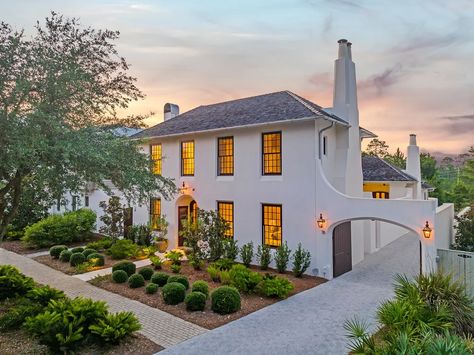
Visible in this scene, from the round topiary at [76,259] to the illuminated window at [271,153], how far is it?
9.64m

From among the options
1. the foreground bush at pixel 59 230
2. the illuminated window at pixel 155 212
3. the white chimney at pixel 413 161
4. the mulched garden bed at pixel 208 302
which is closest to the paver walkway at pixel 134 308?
the mulched garden bed at pixel 208 302

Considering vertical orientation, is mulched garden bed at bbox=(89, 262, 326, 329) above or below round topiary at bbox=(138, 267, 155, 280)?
below

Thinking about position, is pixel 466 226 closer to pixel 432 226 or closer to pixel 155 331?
pixel 432 226

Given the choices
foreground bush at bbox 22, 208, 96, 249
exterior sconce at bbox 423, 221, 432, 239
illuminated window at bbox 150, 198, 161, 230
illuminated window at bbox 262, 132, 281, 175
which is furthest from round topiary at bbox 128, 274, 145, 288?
foreground bush at bbox 22, 208, 96, 249

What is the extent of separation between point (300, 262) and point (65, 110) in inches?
405

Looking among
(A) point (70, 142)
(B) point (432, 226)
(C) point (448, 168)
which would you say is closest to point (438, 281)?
(B) point (432, 226)

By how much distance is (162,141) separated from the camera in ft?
64.2

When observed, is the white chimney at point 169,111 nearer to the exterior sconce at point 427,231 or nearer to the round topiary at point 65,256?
the round topiary at point 65,256

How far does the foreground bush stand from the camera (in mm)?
19500

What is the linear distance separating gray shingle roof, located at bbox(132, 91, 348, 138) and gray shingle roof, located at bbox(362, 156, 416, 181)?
8050 mm

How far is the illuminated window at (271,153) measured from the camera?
15.0m

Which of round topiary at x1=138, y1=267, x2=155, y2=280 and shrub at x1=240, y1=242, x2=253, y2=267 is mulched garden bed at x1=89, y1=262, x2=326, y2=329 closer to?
shrub at x1=240, y1=242, x2=253, y2=267

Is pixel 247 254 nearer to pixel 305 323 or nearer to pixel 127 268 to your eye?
pixel 127 268

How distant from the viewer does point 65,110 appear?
7.95 meters
